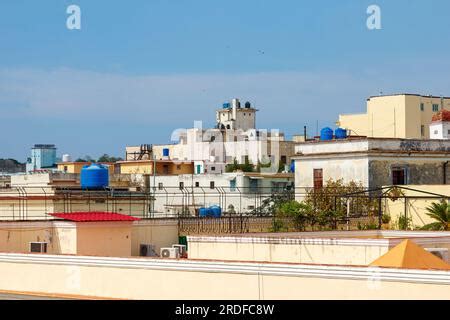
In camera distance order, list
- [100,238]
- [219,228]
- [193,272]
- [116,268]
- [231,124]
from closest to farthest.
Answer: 1. [193,272]
2. [116,268]
3. [100,238]
4. [219,228]
5. [231,124]

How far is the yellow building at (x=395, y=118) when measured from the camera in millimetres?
91125

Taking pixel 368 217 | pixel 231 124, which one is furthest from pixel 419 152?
pixel 231 124

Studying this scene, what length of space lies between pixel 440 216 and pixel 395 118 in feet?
163

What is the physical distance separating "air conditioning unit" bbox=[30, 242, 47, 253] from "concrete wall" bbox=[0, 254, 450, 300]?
23.4 ft

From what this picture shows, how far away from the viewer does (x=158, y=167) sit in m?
94.7

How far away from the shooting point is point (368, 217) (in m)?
47.7

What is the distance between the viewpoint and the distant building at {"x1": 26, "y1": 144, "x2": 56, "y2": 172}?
118 metres

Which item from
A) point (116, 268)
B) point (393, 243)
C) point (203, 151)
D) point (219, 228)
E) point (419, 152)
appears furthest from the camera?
point (203, 151)

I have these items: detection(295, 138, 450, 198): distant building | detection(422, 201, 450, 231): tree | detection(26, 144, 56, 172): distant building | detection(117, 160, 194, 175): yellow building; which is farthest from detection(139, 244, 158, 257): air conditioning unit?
detection(26, 144, 56, 172): distant building

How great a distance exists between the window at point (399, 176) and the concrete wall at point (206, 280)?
2762cm

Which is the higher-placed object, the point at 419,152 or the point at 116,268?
the point at 419,152

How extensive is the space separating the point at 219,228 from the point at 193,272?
20306 mm
